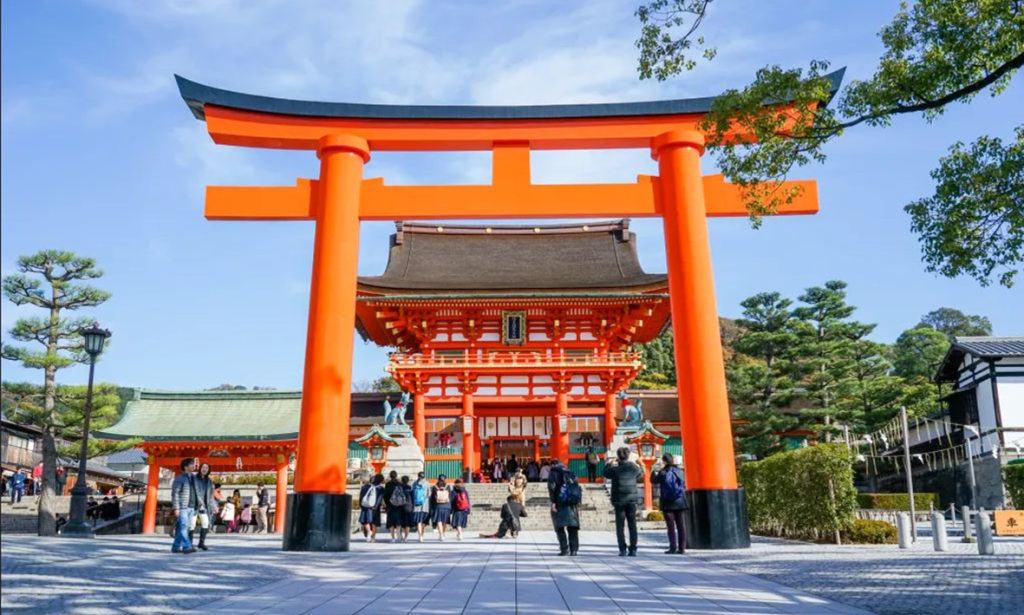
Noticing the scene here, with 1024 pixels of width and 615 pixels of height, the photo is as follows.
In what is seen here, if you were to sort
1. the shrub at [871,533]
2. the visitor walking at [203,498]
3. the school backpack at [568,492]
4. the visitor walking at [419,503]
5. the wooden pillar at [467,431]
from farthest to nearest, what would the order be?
1. the wooden pillar at [467,431]
2. the visitor walking at [419,503]
3. the shrub at [871,533]
4. the visitor walking at [203,498]
5. the school backpack at [568,492]

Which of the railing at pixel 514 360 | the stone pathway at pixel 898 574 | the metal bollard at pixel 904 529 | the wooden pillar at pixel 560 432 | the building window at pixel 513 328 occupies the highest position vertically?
the building window at pixel 513 328

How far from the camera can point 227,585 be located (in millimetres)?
6613

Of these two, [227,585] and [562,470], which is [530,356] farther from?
[227,585]

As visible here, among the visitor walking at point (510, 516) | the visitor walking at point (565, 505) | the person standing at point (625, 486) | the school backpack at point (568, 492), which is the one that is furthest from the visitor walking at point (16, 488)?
the person standing at point (625, 486)

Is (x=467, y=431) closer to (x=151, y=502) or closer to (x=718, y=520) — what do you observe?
(x=151, y=502)

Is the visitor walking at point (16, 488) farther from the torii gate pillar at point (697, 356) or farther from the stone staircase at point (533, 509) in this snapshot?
the torii gate pillar at point (697, 356)

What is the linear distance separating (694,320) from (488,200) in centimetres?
373

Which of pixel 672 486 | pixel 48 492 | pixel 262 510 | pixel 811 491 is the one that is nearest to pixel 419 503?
pixel 672 486

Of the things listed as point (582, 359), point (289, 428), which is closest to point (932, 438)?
point (582, 359)

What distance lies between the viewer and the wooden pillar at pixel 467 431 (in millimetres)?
25234

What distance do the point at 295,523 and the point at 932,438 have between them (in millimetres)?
28413

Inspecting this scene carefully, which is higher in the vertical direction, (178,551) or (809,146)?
(809,146)

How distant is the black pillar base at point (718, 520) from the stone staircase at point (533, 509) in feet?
28.4

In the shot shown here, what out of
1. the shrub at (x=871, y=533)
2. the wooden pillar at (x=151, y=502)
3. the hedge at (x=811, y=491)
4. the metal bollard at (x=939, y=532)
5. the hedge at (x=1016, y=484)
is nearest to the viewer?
the metal bollard at (x=939, y=532)
